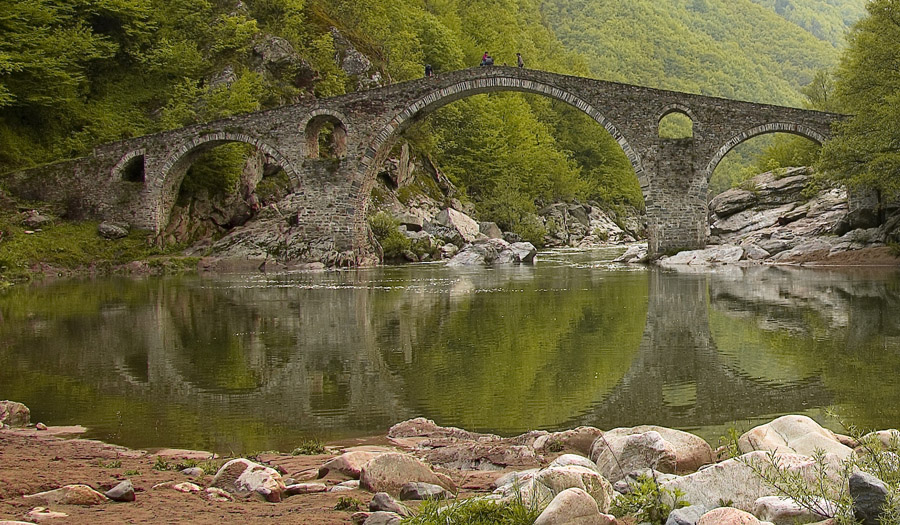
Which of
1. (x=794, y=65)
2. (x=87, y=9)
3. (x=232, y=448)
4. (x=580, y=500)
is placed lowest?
(x=232, y=448)

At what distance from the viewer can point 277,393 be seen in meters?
6.65

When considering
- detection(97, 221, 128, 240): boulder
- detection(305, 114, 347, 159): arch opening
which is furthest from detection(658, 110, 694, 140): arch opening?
detection(97, 221, 128, 240): boulder

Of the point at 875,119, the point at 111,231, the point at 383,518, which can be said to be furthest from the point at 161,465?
the point at 111,231

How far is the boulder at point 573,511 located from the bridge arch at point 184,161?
28.9 meters

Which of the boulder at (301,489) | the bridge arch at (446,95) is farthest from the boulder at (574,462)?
the bridge arch at (446,95)

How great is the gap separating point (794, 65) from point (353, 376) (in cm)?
11062

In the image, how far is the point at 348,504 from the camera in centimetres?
349

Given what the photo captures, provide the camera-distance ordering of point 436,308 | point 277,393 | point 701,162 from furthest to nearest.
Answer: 1. point 701,162
2. point 436,308
3. point 277,393

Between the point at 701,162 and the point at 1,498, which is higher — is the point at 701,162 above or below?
above

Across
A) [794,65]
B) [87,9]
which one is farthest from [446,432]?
[794,65]

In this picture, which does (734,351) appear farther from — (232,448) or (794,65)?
(794,65)

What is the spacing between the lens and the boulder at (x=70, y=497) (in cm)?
347

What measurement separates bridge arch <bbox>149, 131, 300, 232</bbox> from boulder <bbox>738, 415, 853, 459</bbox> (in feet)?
92.3

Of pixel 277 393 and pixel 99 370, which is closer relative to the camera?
pixel 277 393
